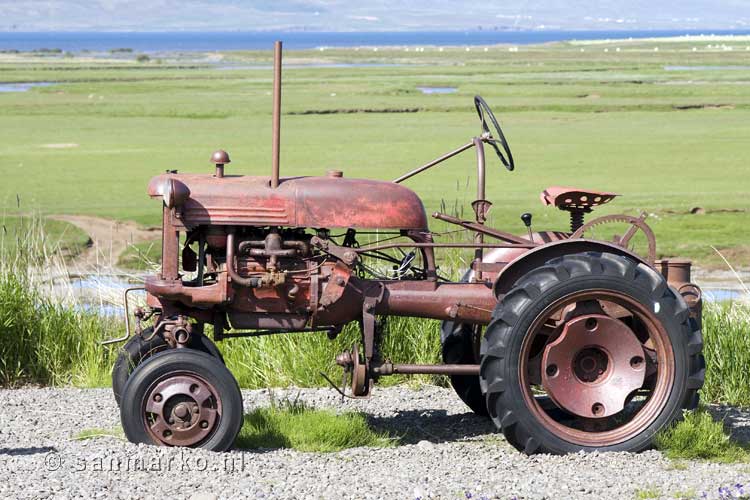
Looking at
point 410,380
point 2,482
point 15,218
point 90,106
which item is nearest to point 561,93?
point 90,106

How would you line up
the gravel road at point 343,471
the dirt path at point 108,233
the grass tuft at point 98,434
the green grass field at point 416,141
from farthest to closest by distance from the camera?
the green grass field at point 416,141 → the dirt path at point 108,233 → the grass tuft at point 98,434 → the gravel road at point 343,471

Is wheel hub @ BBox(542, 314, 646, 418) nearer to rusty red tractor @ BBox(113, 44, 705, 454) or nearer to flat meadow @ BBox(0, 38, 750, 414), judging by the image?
rusty red tractor @ BBox(113, 44, 705, 454)

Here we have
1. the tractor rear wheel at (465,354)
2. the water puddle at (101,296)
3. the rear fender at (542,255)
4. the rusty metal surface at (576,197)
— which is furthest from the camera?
the water puddle at (101,296)

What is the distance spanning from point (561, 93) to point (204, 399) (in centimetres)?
3378

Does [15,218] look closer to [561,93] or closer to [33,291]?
[33,291]

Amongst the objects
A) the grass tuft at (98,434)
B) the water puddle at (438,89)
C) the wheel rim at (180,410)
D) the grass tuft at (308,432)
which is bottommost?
the grass tuft at (98,434)

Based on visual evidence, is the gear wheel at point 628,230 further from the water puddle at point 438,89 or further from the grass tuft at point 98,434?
the water puddle at point 438,89

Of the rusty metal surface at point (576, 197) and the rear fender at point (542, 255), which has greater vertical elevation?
the rusty metal surface at point (576, 197)

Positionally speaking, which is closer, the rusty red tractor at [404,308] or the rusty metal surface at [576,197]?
the rusty red tractor at [404,308]

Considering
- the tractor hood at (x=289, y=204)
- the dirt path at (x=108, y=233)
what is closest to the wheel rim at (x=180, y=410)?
the tractor hood at (x=289, y=204)

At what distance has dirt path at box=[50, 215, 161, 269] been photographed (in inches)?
498

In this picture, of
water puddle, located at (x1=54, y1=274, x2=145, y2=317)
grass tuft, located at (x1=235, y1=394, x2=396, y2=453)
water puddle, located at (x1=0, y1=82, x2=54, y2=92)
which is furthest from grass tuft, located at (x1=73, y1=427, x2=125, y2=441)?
water puddle, located at (x1=0, y1=82, x2=54, y2=92)

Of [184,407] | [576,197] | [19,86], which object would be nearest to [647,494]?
[576,197]

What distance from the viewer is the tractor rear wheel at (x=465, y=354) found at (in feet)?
21.2
